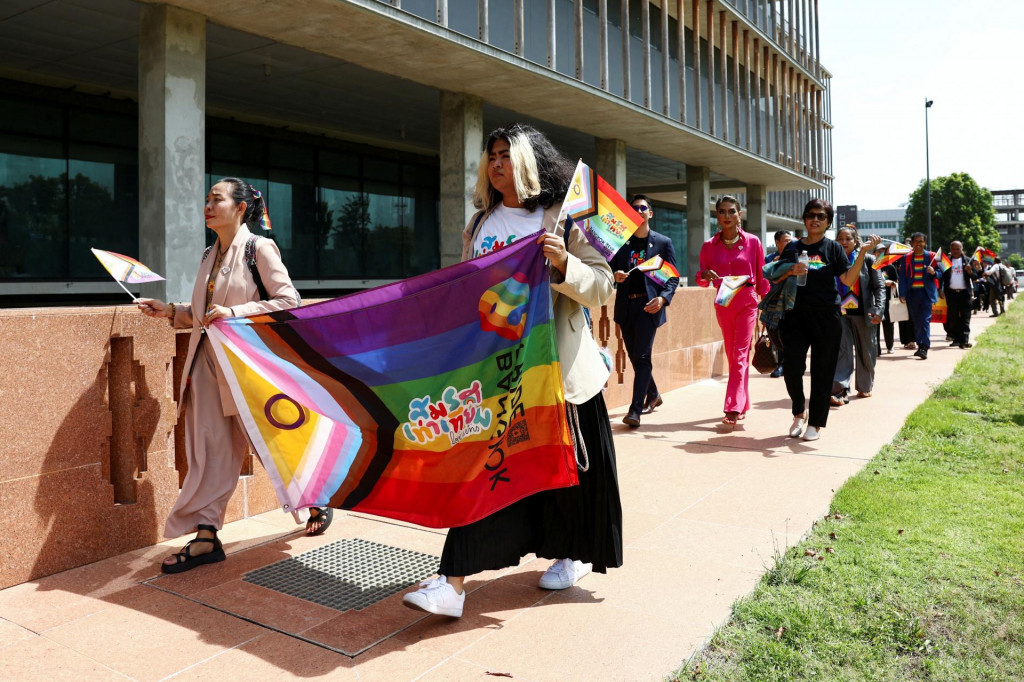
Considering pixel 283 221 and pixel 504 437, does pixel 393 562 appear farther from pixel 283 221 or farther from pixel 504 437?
pixel 283 221

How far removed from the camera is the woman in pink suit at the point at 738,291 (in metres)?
8.18

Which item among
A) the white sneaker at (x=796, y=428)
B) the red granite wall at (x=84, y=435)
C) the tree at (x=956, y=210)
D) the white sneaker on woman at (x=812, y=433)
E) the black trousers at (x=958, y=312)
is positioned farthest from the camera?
the tree at (x=956, y=210)

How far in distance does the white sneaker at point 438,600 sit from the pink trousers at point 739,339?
204 inches

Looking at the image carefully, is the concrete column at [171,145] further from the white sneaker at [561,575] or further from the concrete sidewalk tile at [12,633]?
the white sneaker at [561,575]

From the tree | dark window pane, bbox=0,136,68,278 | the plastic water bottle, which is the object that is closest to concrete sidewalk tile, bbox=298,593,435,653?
the plastic water bottle

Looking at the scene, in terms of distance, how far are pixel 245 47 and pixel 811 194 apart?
38.2 metres

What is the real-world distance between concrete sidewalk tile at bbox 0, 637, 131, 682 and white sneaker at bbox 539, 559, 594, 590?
5.79 ft

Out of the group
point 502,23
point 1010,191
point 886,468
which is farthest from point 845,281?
point 1010,191

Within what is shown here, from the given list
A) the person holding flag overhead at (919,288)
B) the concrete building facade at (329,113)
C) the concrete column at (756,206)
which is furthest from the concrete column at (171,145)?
the concrete column at (756,206)

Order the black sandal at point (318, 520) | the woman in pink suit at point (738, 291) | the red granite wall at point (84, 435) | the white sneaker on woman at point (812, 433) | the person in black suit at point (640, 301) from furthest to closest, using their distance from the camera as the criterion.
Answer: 1. the person in black suit at point (640, 301)
2. the woman in pink suit at point (738, 291)
3. the white sneaker on woman at point (812, 433)
4. the black sandal at point (318, 520)
5. the red granite wall at point (84, 435)

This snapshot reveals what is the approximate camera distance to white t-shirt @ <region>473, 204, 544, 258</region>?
3.80m

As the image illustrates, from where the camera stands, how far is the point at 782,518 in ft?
16.8

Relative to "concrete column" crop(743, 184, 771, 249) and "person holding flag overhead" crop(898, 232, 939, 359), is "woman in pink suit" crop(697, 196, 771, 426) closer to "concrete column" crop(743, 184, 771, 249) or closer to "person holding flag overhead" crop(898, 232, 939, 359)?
"person holding flag overhead" crop(898, 232, 939, 359)

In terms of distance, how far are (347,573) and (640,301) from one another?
4.89 meters
